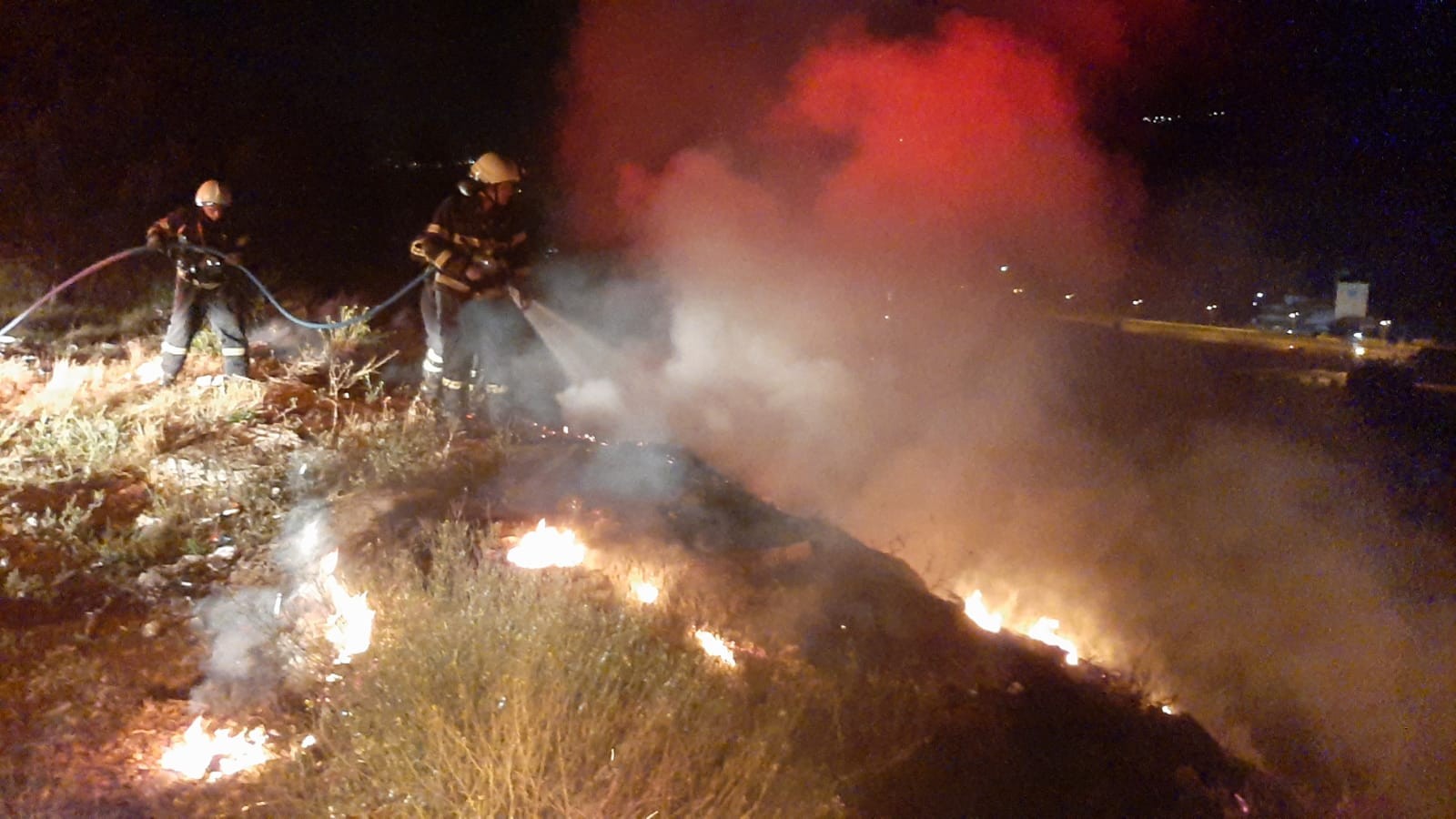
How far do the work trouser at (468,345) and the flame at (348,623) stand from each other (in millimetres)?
2752

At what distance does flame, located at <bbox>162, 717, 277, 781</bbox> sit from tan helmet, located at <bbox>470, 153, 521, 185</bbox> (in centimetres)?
396

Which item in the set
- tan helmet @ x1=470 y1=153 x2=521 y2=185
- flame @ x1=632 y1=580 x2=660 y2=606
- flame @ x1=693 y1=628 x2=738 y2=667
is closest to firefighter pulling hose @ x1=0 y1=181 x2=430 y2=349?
tan helmet @ x1=470 y1=153 x2=521 y2=185

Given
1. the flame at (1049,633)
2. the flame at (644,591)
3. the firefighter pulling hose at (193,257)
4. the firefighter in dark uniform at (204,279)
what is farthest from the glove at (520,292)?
the flame at (1049,633)

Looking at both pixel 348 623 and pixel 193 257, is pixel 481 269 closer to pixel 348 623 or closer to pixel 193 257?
pixel 193 257

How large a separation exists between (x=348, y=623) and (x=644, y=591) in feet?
4.15

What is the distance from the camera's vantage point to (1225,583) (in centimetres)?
760

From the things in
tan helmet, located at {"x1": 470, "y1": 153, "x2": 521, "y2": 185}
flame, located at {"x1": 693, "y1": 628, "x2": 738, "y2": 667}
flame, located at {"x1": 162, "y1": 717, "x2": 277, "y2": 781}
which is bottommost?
flame, located at {"x1": 693, "y1": 628, "x2": 738, "y2": 667}

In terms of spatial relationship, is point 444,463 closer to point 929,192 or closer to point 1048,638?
point 1048,638

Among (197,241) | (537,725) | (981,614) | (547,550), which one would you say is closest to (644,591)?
(547,550)

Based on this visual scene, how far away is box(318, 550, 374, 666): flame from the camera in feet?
12.1

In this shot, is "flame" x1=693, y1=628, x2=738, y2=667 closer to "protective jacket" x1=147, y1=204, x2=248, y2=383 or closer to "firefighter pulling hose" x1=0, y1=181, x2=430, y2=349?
"firefighter pulling hose" x1=0, y1=181, x2=430, y2=349

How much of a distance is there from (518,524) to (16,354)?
17.7ft

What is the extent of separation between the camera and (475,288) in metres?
6.59

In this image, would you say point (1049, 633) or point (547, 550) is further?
point (1049, 633)
